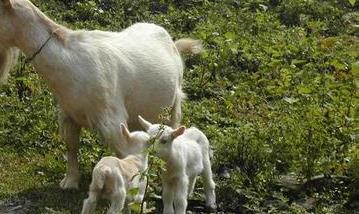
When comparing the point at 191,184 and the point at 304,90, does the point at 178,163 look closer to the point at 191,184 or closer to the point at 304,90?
the point at 191,184

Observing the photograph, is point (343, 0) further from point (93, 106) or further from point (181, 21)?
point (93, 106)

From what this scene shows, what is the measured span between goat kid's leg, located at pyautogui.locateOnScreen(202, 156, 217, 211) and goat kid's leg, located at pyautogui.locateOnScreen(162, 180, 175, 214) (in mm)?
685

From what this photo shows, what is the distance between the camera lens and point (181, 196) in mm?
7523

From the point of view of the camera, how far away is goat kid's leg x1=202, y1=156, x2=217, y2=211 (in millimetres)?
8328

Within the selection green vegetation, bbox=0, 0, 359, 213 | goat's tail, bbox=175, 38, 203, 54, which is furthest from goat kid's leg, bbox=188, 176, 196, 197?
goat's tail, bbox=175, 38, 203, 54

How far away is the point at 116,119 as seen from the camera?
8.38 meters

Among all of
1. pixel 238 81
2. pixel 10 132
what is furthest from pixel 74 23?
pixel 10 132

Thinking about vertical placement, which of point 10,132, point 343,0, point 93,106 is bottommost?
point 343,0

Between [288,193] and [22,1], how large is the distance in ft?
10.1

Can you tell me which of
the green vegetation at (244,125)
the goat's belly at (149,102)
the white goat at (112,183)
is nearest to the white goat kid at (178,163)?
the white goat at (112,183)

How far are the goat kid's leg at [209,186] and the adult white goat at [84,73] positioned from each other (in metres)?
0.79

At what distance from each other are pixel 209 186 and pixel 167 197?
81cm

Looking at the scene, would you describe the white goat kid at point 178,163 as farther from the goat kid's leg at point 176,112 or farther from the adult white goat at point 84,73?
the goat kid's leg at point 176,112

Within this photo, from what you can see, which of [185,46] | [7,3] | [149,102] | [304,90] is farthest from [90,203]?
[185,46]
